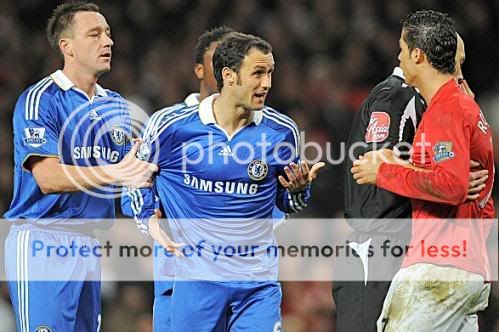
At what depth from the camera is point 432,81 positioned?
500cm

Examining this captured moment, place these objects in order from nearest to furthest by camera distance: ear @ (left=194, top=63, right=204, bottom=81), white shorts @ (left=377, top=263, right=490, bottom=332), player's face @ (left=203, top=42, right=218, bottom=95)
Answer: white shorts @ (left=377, top=263, right=490, bottom=332) < player's face @ (left=203, top=42, right=218, bottom=95) < ear @ (left=194, top=63, right=204, bottom=81)

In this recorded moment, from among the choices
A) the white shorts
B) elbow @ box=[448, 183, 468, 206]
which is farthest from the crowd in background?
elbow @ box=[448, 183, 468, 206]

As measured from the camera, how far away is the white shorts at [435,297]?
4.85 metres

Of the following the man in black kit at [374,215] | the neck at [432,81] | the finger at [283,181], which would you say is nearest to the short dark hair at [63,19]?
the finger at [283,181]

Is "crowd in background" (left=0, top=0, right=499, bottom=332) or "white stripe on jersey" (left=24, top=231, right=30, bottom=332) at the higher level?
"crowd in background" (left=0, top=0, right=499, bottom=332)

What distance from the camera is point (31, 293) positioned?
555cm

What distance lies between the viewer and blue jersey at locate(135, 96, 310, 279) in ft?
18.5

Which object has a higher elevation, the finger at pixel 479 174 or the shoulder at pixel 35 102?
the shoulder at pixel 35 102

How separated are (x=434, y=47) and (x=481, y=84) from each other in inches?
216

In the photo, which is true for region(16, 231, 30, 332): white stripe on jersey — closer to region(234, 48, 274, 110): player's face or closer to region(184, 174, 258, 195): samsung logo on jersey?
region(184, 174, 258, 195): samsung logo on jersey

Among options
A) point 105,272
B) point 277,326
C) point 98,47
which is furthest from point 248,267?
point 105,272

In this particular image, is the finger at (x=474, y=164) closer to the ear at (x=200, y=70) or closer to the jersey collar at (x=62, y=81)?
the jersey collar at (x=62, y=81)

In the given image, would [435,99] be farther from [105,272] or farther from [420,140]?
[105,272]

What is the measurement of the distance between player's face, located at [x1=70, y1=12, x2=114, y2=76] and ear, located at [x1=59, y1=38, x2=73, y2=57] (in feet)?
0.08
